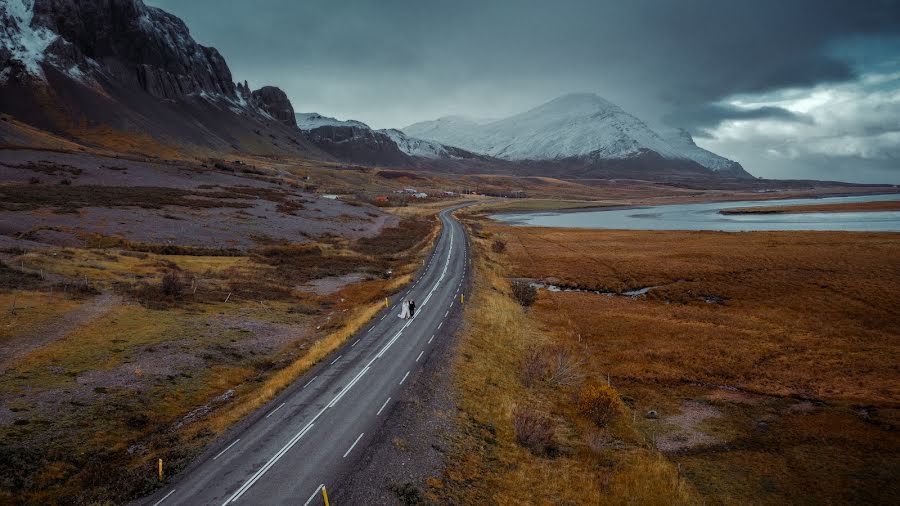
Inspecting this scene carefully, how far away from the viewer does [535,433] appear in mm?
25312

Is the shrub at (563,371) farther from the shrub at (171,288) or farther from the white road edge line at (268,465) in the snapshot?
the shrub at (171,288)

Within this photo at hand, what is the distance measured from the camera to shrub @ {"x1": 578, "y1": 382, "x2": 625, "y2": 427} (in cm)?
2889

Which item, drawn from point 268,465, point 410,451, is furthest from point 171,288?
point 410,451

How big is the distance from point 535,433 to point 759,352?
83.9 ft

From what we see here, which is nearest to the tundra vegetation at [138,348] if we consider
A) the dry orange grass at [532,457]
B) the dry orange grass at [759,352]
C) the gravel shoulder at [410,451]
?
the gravel shoulder at [410,451]

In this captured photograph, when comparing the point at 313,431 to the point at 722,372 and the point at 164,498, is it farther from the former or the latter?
the point at 722,372

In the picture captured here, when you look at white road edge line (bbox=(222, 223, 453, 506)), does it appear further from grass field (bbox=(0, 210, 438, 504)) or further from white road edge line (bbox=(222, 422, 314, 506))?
grass field (bbox=(0, 210, 438, 504))

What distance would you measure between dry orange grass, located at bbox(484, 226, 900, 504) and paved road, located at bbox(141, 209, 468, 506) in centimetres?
1557

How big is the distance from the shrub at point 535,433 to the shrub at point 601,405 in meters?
3.43

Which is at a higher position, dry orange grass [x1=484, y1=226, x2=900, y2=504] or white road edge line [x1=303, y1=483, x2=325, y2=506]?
white road edge line [x1=303, y1=483, x2=325, y2=506]

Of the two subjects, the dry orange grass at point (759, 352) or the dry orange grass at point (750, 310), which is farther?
the dry orange grass at point (750, 310)

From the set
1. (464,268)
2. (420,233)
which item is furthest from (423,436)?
(420,233)

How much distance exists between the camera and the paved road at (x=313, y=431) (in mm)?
19109

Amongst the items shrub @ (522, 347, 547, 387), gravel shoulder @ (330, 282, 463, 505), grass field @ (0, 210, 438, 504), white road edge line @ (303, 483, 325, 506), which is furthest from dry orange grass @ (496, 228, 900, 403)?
white road edge line @ (303, 483, 325, 506)
